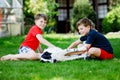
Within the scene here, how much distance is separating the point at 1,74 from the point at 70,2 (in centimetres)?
2297

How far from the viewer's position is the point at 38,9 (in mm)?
23844

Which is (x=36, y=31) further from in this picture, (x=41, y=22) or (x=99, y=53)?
(x=99, y=53)

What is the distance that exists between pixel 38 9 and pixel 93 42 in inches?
639

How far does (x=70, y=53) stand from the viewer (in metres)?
7.59

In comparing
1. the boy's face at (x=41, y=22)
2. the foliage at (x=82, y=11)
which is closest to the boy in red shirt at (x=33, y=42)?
the boy's face at (x=41, y=22)

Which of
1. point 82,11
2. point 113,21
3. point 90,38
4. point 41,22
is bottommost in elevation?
point 113,21

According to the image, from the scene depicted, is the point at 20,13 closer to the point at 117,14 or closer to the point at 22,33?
the point at 22,33

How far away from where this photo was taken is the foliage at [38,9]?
78.1 feet

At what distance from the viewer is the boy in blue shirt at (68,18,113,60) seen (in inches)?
302

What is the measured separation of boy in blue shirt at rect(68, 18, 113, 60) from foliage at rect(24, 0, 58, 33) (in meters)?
15.8

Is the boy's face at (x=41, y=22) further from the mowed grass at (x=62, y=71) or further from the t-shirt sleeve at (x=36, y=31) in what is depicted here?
the mowed grass at (x=62, y=71)

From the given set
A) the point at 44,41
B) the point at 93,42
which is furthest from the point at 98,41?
the point at 44,41

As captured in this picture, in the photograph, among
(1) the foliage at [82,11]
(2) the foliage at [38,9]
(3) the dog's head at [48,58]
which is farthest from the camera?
(2) the foliage at [38,9]

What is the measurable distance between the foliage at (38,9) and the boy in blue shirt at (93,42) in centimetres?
1578
